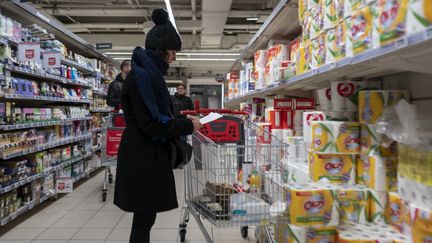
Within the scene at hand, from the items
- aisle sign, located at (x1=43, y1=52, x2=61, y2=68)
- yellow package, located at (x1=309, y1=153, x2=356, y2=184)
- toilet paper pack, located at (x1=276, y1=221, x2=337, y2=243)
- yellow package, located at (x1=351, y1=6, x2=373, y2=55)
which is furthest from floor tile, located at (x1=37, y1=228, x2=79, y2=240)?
yellow package, located at (x1=351, y1=6, x2=373, y2=55)

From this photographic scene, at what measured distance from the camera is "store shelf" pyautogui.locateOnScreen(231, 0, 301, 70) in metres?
2.83

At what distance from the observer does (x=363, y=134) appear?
1.80 meters

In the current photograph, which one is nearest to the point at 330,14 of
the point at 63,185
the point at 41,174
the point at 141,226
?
the point at 141,226

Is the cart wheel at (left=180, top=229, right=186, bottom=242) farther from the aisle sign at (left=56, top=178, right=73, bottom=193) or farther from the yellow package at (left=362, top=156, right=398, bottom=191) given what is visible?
the aisle sign at (left=56, top=178, right=73, bottom=193)

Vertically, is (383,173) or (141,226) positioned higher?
(383,173)

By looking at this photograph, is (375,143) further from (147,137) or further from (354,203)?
(147,137)

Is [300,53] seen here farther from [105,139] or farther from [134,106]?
[105,139]

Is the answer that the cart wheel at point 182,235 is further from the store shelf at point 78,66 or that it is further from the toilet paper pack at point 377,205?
the store shelf at point 78,66

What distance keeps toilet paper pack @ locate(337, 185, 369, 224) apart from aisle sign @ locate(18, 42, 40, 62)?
11.7ft

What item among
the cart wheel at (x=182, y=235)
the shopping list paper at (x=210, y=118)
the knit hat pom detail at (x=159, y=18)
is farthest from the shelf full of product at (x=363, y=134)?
the cart wheel at (x=182, y=235)

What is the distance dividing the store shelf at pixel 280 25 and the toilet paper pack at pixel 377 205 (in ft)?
5.08

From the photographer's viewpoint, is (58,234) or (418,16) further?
(58,234)

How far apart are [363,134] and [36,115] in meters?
3.97

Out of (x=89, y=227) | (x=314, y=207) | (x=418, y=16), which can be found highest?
(x=418, y=16)
